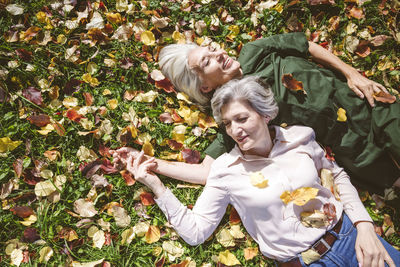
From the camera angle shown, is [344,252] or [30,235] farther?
[30,235]


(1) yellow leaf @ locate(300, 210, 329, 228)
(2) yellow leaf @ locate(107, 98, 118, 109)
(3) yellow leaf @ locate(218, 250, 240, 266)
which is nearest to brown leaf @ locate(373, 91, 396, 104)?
(1) yellow leaf @ locate(300, 210, 329, 228)

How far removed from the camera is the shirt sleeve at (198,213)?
2.32 meters

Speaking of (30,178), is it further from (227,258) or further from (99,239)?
(227,258)

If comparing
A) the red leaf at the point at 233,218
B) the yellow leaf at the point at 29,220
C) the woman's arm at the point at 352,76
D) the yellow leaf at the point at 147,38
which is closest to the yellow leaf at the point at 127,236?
the yellow leaf at the point at 29,220

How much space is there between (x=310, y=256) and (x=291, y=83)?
57.4 inches

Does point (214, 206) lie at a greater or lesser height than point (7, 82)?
lesser

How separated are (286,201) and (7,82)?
3.00m

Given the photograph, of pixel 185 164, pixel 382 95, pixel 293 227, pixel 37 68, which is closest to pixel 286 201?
pixel 293 227

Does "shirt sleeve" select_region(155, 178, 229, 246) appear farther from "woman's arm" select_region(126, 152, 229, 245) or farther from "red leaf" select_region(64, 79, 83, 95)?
"red leaf" select_region(64, 79, 83, 95)

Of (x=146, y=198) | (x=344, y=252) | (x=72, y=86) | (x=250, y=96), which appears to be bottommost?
(x=146, y=198)

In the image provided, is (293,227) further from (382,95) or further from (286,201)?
(382,95)

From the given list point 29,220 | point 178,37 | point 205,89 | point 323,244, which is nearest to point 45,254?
point 29,220

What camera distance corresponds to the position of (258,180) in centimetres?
218

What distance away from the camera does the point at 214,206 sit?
237 cm
